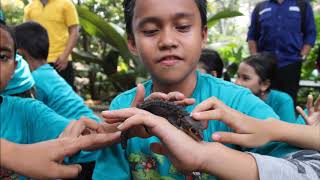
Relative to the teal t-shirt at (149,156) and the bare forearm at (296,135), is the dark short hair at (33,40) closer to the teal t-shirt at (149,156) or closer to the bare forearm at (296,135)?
the teal t-shirt at (149,156)

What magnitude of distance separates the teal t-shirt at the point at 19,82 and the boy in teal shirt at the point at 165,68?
948mm

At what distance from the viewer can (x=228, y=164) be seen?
1.01 m

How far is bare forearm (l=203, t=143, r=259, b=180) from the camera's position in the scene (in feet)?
3.26

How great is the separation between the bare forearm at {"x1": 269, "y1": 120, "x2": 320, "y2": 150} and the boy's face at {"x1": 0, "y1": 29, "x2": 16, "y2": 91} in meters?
0.88

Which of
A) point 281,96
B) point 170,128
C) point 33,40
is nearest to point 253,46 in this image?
point 281,96

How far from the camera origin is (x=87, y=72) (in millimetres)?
8273

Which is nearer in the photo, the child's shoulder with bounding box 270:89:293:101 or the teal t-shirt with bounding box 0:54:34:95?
the teal t-shirt with bounding box 0:54:34:95

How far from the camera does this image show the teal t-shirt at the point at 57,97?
2494mm

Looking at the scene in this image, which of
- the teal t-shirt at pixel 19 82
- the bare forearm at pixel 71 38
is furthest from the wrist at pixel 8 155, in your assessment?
the bare forearm at pixel 71 38

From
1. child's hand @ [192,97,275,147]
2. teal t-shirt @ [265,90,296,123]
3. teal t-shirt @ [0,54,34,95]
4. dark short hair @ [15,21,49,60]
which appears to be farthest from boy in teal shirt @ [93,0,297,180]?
dark short hair @ [15,21,49,60]

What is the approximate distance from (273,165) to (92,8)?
817cm

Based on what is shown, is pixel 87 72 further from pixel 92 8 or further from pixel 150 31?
pixel 150 31

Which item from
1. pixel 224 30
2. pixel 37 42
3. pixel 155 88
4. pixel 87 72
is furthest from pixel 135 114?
pixel 224 30

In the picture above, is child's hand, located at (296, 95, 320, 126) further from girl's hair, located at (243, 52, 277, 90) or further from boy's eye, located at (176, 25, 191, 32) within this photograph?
girl's hair, located at (243, 52, 277, 90)
